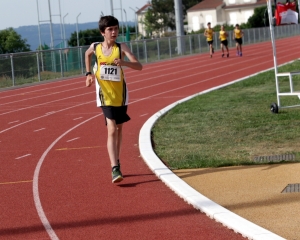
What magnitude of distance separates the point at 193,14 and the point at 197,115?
377 ft

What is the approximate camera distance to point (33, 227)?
24.3 ft

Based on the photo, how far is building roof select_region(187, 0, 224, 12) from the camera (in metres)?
127

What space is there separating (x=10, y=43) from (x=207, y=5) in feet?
240

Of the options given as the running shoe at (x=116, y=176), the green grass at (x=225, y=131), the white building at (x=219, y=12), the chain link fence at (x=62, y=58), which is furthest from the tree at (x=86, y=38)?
the running shoe at (x=116, y=176)

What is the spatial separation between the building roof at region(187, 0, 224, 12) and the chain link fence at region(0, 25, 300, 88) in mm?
70715

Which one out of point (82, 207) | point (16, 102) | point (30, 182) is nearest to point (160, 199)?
point (82, 207)

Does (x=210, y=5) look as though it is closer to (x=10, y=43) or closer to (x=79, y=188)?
(x=10, y=43)

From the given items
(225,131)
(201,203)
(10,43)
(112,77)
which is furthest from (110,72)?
(10,43)

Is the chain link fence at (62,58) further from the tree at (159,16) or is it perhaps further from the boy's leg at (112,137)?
the tree at (159,16)

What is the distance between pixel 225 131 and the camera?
13117 millimetres

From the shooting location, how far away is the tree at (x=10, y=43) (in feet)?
191

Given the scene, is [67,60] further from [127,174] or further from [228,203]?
[228,203]

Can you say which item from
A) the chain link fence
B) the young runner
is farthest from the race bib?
the chain link fence

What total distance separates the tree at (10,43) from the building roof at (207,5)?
67695 mm
